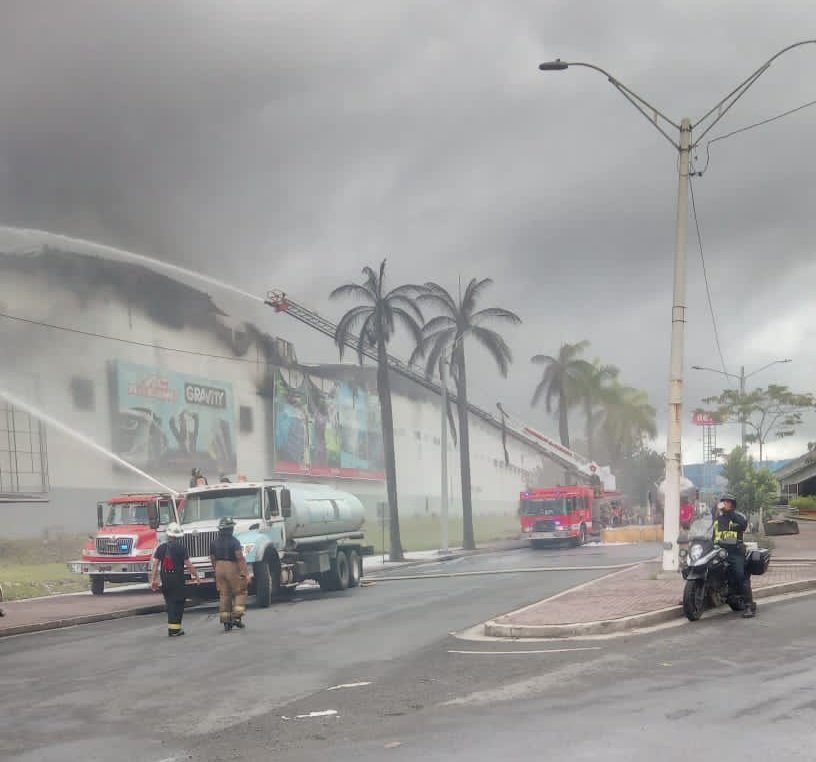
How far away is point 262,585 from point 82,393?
28.2 metres

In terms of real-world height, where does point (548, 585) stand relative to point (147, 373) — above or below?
below

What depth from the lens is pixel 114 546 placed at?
2877 cm

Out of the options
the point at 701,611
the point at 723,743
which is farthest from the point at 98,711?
the point at 701,611

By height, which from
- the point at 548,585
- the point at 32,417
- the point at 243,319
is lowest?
the point at 548,585

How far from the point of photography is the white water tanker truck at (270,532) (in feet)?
73.6

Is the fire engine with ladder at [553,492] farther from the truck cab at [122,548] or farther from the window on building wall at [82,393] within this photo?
the truck cab at [122,548]

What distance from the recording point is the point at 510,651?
41.7ft

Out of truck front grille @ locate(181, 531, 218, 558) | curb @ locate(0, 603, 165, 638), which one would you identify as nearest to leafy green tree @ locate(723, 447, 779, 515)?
truck front grille @ locate(181, 531, 218, 558)

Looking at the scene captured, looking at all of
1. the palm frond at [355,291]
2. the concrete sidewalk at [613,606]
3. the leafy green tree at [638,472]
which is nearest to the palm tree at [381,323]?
the palm frond at [355,291]

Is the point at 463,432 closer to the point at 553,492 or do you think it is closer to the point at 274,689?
the point at 553,492

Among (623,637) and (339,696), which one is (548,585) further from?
(339,696)

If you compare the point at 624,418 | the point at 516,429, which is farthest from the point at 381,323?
the point at 624,418

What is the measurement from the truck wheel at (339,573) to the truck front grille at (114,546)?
18.9ft

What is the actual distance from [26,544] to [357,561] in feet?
62.6
